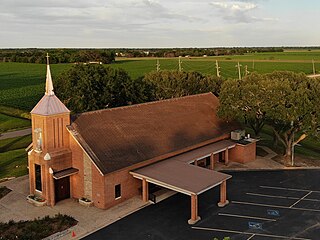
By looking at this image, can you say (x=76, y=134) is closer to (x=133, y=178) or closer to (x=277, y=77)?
(x=133, y=178)

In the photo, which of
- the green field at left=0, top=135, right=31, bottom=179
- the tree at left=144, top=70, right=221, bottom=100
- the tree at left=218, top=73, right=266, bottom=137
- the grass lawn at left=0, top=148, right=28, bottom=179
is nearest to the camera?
the grass lawn at left=0, top=148, right=28, bottom=179

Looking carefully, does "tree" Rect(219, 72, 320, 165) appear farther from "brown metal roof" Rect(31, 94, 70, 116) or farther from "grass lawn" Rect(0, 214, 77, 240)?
"grass lawn" Rect(0, 214, 77, 240)

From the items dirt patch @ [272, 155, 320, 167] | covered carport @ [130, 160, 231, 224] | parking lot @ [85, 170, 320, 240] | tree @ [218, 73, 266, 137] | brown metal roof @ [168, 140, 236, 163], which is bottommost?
parking lot @ [85, 170, 320, 240]

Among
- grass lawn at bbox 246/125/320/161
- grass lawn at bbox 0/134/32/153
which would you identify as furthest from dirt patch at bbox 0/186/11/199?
grass lawn at bbox 246/125/320/161

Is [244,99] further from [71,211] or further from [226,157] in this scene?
[71,211]

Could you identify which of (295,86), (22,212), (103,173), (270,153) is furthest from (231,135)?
(22,212)

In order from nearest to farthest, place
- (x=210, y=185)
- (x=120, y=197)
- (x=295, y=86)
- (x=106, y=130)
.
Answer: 1. (x=210, y=185)
2. (x=120, y=197)
3. (x=106, y=130)
4. (x=295, y=86)
